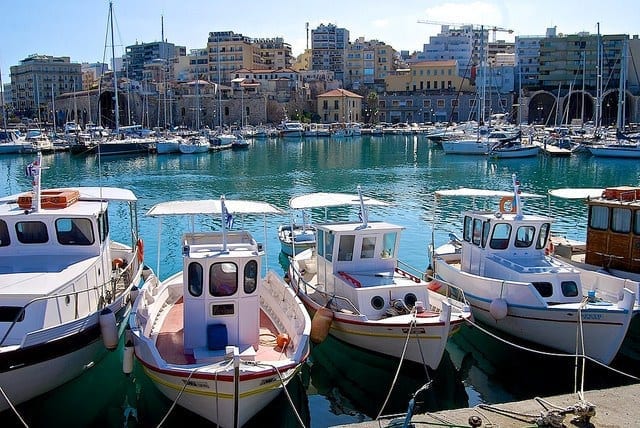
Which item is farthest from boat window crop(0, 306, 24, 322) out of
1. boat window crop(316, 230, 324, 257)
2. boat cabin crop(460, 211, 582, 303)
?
boat cabin crop(460, 211, 582, 303)

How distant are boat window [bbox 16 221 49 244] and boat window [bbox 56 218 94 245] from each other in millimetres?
308

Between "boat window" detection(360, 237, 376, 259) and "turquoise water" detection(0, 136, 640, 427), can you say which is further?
"boat window" detection(360, 237, 376, 259)

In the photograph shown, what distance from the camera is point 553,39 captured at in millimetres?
112625

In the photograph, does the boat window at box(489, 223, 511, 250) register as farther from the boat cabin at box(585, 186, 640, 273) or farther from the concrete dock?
the concrete dock

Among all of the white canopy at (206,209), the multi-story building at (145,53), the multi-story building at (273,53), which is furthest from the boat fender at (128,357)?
the multi-story building at (145,53)

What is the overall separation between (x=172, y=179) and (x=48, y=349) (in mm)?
43392

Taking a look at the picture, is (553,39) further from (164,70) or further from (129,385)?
(129,385)

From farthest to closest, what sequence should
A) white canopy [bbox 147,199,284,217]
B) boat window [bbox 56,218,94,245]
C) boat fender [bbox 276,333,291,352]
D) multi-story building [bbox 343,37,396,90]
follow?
multi-story building [bbox 343,37,396,90]
white canopy [bbox 147,199,284,217]
boat window [bbox 56,218,94,245]
boat fender [bbox 276,333,291,352]

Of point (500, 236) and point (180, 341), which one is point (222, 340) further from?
point (500, 236)

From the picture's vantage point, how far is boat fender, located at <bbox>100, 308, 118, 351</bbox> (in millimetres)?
12766

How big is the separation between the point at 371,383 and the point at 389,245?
3.30 meters

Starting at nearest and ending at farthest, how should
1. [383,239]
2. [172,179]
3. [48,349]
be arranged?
[48,349], [383,239], [172,179]

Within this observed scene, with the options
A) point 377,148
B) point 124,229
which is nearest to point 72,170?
point 124,229

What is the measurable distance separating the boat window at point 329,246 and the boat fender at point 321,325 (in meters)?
1.78
